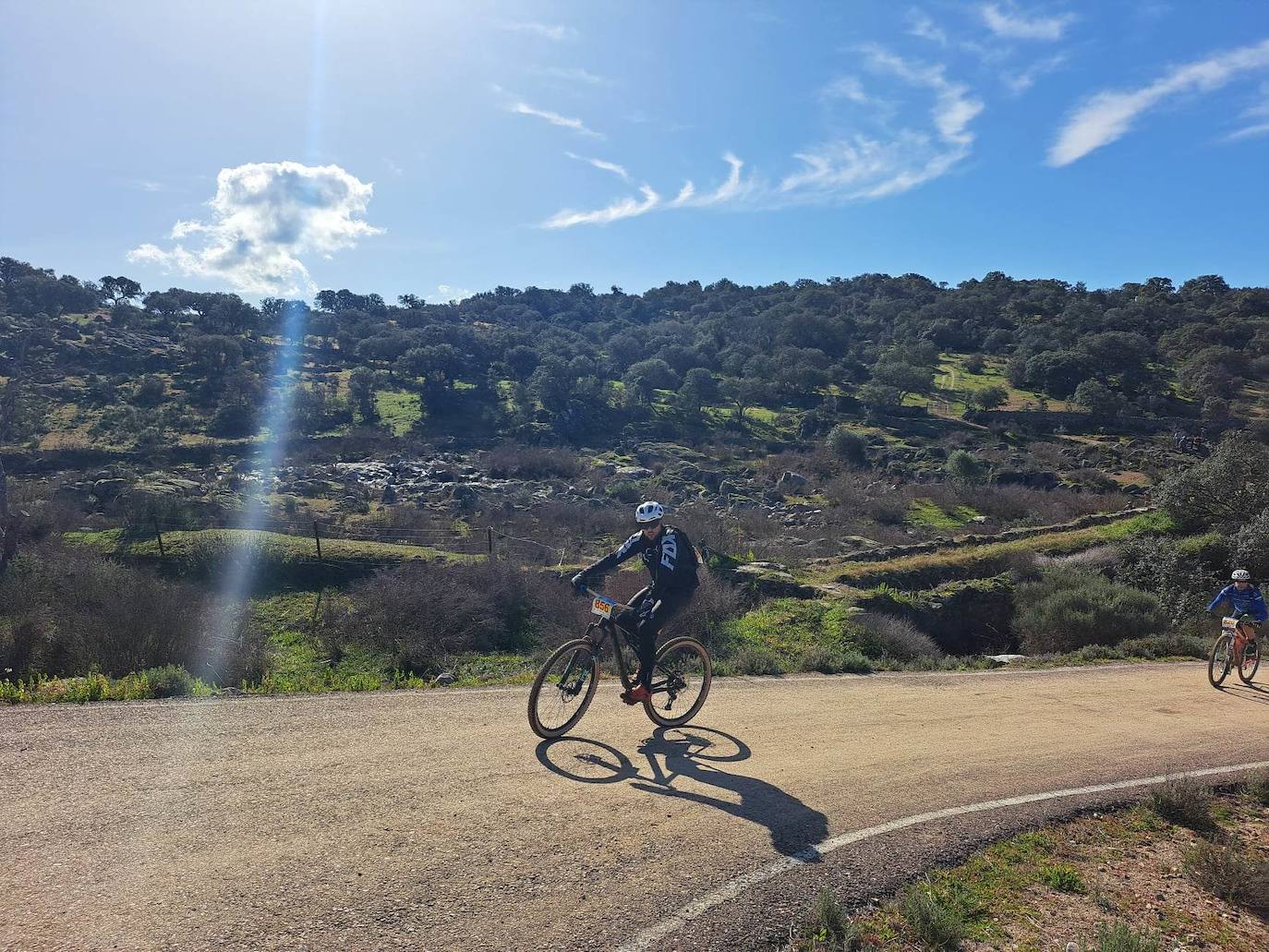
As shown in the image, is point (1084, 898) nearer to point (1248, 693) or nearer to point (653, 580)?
point (653, 580)

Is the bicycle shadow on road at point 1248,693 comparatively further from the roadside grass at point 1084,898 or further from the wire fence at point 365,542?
the wire fence at point 365,542

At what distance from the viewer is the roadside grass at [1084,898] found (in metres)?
4.26

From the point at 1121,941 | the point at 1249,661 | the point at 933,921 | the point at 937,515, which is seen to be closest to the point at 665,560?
the point at 933,921

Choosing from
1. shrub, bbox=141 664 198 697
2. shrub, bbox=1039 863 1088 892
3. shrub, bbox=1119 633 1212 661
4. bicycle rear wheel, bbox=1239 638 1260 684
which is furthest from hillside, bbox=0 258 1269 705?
shrub, bbox=1039 863 1088 892

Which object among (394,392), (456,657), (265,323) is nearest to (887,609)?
(456,657)

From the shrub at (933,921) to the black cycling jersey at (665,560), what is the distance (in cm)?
307

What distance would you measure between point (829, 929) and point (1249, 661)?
10754 millimetres

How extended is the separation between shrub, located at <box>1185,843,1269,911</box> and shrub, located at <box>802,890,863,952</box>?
10.7ft

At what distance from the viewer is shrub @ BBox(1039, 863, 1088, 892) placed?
504 cm

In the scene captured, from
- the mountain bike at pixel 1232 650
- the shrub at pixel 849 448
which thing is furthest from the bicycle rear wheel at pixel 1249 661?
the shrub at pixel 849 448

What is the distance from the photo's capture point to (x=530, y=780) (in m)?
5.44

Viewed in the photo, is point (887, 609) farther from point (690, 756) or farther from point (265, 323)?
point (265, 323)

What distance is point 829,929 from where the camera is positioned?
416 centimetres

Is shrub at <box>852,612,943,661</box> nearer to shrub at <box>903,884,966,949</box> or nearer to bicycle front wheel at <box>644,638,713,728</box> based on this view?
bicycle front wheel at <box>644,638,713,728</box>
